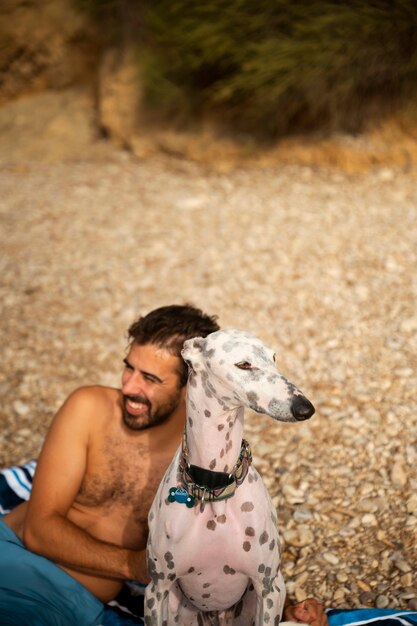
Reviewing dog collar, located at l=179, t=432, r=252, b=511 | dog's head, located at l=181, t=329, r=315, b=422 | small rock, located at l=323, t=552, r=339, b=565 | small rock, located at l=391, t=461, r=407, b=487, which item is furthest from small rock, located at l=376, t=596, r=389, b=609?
dog's head, located at l=181, t=329, r=315, b=422

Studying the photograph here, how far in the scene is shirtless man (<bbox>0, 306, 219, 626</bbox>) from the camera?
9.45 ft

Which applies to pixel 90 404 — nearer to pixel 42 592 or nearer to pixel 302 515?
pixel 42 592

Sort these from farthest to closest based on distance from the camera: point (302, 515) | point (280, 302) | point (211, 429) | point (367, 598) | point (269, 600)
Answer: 1. point (280, 302)
2. point (302, 515)
3. point (367, 598)
4. point (269, 600)
5. point (211, 429)

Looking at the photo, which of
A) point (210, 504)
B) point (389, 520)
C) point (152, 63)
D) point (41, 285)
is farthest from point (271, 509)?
point (152, 63)

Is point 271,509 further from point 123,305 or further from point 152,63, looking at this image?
point 152,63

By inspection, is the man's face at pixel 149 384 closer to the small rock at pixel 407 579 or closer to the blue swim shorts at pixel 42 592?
the blue swim shorts at pixel 42 592

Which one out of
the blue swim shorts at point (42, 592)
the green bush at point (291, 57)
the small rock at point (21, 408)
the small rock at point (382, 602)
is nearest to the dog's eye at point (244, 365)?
the blue swim shorts at point (42, 592)

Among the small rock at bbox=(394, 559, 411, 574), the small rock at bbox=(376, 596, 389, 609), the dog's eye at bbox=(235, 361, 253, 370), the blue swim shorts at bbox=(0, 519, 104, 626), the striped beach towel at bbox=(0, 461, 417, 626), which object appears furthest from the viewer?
the small rock at bbox=(394, 559, 411, 574)

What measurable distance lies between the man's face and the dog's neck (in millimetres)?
699

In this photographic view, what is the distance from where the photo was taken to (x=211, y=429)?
2.21m

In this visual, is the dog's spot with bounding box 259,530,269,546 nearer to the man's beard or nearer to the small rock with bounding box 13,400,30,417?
the man's beard

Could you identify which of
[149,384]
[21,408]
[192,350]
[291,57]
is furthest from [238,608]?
[291,57]

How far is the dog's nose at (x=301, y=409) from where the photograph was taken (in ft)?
6.36

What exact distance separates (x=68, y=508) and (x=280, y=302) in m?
3.28
